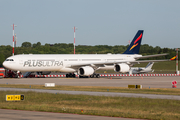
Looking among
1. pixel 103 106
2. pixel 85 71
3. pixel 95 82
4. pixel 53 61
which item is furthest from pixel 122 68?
pixel 103 106

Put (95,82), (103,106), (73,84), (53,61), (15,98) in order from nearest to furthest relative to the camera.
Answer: (103,106) → (15,98) → (73,84) → (95,82) → (53,61)

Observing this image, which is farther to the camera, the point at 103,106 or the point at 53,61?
the point at 53,61

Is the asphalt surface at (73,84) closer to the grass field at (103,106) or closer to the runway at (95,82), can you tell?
the runway at (95,82)

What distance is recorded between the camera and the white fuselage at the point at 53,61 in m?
58.8

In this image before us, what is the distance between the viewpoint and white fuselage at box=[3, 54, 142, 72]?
5875 cm

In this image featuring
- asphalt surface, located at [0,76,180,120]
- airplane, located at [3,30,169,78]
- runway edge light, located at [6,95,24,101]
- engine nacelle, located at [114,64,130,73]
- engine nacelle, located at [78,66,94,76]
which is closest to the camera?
asphalt surface, located at [0,76,180,120]

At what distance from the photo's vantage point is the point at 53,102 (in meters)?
24.0

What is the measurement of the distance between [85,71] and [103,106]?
39.3 meters

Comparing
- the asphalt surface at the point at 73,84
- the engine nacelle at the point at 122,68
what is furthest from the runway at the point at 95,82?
the engine nacelle at the point at 122,68

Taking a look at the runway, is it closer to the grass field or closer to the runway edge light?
the grass field

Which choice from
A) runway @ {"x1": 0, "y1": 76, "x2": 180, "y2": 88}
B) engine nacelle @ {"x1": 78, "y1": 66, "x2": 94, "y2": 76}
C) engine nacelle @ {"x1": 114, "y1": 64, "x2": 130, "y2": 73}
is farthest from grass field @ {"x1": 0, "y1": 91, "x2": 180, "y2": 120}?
engine nacelle @ {"x1": 114, "y1": 64, "x2": 130, "y2": 73}

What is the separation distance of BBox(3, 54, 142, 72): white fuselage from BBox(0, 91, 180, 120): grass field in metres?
31.6

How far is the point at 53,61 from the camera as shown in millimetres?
61656

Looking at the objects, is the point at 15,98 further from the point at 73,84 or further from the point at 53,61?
the point at 53,61
